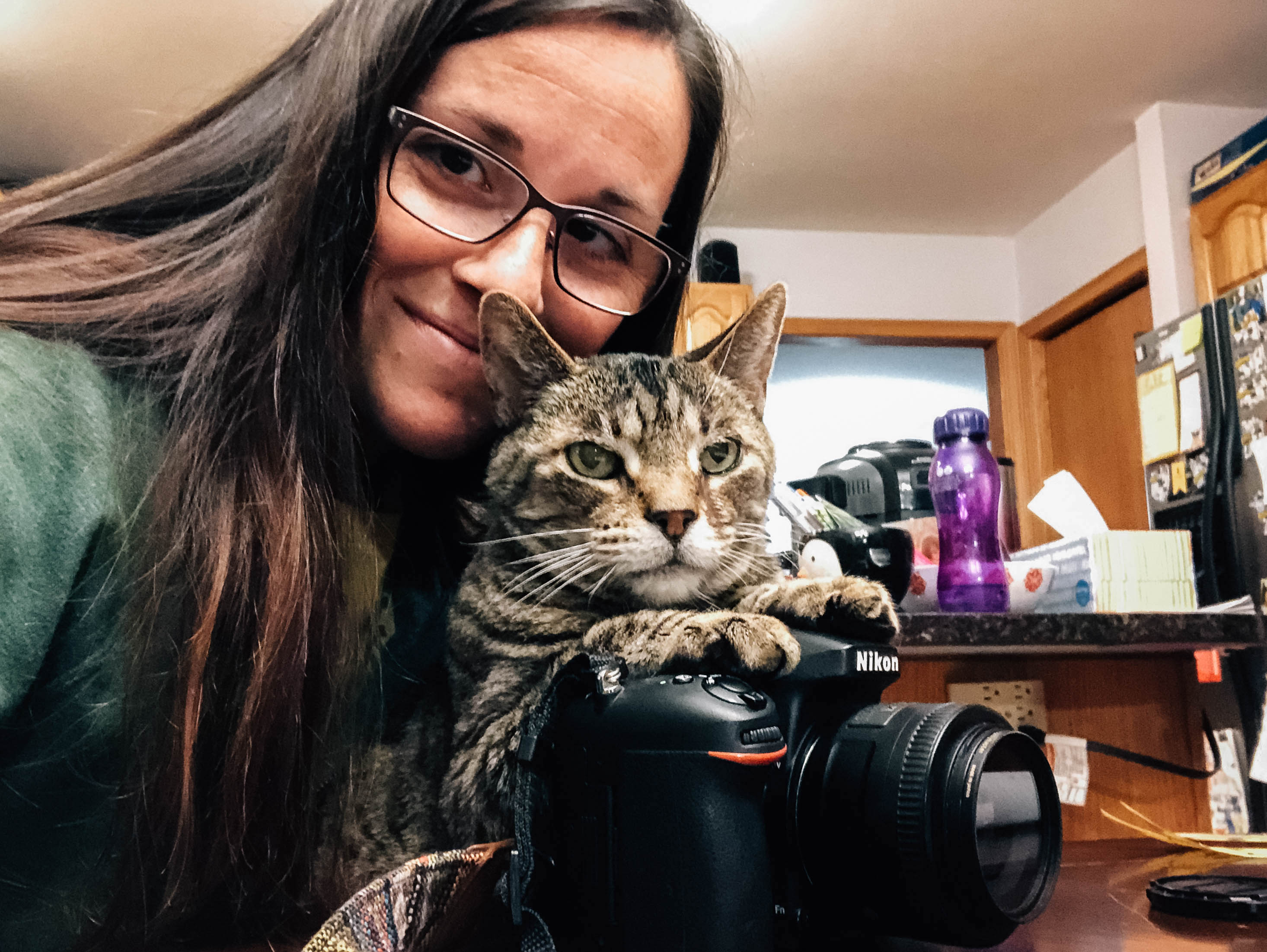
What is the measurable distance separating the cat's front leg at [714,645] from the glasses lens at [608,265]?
13.7 inches

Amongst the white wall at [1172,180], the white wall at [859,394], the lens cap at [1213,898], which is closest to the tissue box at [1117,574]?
the lens cap at [1213,898]

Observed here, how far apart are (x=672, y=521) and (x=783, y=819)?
23 centimetres

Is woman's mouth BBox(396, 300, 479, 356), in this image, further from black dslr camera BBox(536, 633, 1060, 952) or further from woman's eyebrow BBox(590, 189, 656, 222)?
black dslr camera BBox(536, 633, 1060, 952)

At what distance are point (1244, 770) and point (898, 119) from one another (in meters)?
1.91

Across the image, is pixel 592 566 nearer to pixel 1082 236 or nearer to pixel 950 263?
pixel 1082 236

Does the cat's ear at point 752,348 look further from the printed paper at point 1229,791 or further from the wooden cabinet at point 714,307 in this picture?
the wooden cabinet at point 714,307

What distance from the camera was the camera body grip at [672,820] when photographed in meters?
0.43

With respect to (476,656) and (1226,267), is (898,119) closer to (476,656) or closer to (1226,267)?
(1226,267)

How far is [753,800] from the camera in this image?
46cm

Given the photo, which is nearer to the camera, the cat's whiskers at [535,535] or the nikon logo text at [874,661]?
the nikon logo text at [874,661]

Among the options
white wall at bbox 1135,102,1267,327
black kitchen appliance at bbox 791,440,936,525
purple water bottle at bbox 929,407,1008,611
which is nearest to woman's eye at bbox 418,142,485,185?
purple water bottle at bbox 929,407,1008,611

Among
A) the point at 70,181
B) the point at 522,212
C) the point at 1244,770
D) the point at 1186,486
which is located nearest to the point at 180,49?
the point at 70,181

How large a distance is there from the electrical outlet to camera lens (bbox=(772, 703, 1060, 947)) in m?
0.70

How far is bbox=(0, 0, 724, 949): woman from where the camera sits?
1.69 ft
